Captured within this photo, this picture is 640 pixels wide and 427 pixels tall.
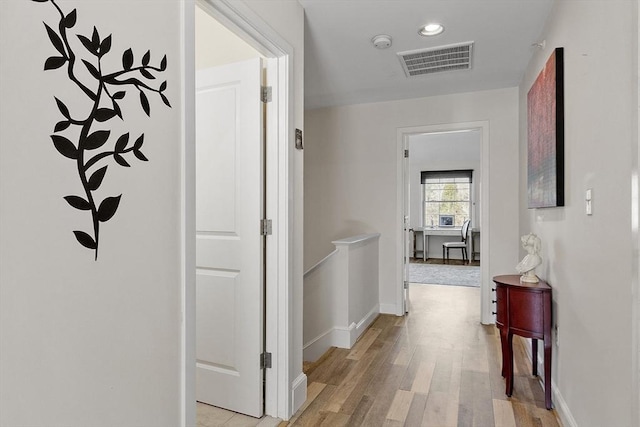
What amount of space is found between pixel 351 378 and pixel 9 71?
253 cm

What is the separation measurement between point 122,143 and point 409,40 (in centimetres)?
239

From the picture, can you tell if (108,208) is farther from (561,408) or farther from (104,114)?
(561,408)

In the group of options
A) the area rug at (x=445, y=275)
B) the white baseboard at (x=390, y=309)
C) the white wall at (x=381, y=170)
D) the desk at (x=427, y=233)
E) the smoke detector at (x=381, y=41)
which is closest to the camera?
the smoke detector at (x=381, y=41)

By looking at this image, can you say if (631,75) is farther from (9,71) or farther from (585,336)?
(9,71)

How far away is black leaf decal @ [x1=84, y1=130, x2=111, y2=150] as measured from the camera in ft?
3.49

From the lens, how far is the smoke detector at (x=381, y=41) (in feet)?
9.14

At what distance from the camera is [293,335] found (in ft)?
7.34

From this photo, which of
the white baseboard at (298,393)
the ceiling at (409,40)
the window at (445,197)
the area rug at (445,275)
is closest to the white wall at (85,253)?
the white baseboard at (298,393)

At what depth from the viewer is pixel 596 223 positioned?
162 cm

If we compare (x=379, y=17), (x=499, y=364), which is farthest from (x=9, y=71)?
(x=499, y=364)

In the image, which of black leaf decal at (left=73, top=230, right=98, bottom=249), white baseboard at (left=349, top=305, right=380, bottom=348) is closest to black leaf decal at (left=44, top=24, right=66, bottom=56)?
black leaf decal at (left=73, top=230, right=98, bottom=249)

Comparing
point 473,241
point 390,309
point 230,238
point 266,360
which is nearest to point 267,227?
point 230,238

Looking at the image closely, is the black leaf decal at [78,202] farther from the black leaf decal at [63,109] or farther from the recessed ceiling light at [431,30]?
the recessed ceiling light at [431,30]

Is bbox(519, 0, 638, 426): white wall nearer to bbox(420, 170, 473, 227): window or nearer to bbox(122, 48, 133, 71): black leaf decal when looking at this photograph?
bbox(122, 48, 133, 71): black leaf decal
